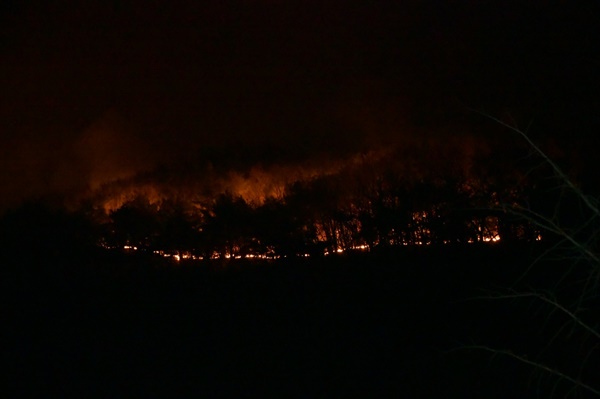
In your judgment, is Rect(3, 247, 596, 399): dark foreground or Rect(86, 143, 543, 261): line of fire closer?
Rect(3, 247, 596, 399): dark foreground

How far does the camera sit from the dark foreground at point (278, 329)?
311 inches

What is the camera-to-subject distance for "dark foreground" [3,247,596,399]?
790cm

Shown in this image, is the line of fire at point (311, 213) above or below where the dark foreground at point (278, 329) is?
above

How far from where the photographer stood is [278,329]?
972 centimetres

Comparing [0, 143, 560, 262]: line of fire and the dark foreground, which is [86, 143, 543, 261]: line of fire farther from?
the dark foreground

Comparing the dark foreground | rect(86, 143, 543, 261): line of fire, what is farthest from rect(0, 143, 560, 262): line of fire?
the dark foreground

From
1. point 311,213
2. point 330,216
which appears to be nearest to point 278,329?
point 330,216

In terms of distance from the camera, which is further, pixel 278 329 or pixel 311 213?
pixel 311 213

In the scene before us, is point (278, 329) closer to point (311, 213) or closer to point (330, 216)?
point (330, 216)

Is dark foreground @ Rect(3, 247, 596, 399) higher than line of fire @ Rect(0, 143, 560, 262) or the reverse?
the reverse

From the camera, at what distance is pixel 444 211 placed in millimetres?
11180

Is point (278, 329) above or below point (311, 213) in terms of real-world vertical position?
below

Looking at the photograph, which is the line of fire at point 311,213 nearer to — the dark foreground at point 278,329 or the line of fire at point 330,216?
the line of fire at point 330,216

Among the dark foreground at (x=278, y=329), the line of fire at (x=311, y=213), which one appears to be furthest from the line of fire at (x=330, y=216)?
the dark foreground at (x=278, y=329)
